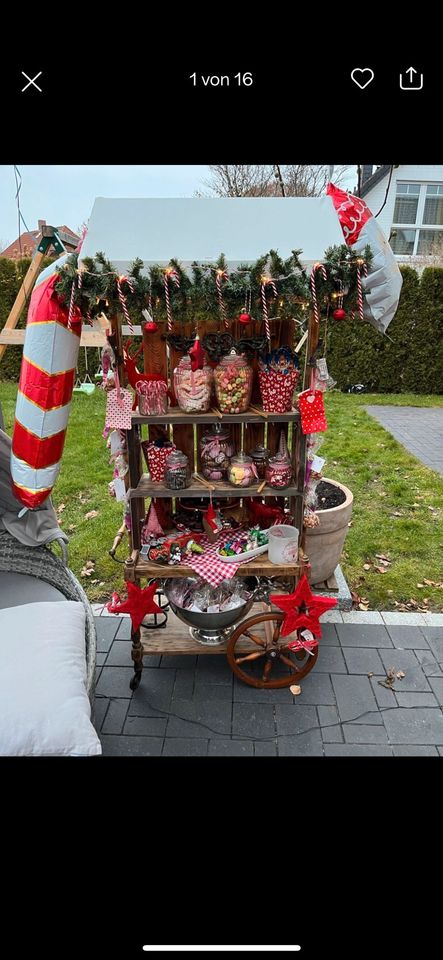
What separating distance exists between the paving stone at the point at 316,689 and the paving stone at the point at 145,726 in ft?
2.56

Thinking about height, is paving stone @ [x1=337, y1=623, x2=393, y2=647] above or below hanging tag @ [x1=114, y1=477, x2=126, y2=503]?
below

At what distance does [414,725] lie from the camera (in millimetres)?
3023

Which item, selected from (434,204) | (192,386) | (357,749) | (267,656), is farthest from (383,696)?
(434,204)

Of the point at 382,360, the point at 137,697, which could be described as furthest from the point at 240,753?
the point at 382,360

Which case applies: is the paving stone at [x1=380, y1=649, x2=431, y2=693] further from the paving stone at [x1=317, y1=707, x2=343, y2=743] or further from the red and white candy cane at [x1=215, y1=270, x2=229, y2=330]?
the red and white candy cane at [x1=215, y1=270, x2=229, y2=330]

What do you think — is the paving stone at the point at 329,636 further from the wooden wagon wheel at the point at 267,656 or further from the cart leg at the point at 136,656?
the cart leg at the point at 136,656

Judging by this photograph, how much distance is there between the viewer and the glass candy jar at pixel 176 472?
10.5 feet

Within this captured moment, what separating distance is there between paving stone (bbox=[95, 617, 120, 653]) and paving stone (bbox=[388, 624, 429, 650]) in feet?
6.04

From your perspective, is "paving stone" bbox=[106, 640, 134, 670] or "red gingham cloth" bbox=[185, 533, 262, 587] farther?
"paving stone" bbox=[106, 640, 134, 670]

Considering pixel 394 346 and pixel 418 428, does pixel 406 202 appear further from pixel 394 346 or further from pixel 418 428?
pixel 418 428

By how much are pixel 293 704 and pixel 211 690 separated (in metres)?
0.48

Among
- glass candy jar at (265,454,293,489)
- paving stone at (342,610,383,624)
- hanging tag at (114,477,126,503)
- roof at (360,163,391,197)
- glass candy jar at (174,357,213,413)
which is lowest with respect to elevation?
paving stone at (342,610,383,624)

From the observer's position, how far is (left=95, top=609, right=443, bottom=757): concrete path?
2.90 m

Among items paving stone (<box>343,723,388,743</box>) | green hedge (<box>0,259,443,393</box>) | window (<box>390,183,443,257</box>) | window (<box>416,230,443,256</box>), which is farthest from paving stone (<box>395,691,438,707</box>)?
window (<box>416,230,443,256</box>)
